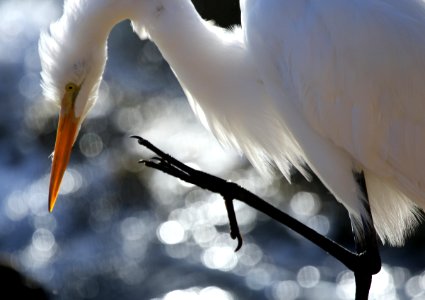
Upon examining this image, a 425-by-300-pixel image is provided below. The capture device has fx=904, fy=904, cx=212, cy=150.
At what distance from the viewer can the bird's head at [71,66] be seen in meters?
3.07

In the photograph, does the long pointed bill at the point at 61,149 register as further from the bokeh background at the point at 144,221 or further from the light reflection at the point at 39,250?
the light reflection at the point at 39,250

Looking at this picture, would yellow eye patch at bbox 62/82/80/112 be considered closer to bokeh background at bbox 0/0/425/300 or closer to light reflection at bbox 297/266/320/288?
bokeh background at bbox 0/0/425/300

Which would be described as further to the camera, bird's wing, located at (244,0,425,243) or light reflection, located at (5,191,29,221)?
light reflection, located at (5,191,29,221)

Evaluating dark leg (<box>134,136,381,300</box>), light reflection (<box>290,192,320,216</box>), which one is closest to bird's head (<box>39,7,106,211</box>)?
dark leg (<box>134,136,381,300</box>)

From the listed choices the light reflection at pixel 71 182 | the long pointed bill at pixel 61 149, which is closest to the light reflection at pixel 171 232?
the light reflection at pixel 71 182

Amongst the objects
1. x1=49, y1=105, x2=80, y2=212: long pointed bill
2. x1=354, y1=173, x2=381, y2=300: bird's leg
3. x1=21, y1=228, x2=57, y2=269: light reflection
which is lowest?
x1=21, y1=228, x2=57, y2=269: light reflection

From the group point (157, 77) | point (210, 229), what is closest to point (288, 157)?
point (210, 229)

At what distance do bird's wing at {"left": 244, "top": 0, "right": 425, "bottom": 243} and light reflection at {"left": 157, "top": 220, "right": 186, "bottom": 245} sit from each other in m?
3.22

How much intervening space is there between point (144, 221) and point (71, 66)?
3449mm

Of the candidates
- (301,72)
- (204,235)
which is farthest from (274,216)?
(204,235)

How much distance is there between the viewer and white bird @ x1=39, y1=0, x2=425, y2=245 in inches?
119

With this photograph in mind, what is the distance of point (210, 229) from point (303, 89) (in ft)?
11.1

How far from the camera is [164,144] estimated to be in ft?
22.1

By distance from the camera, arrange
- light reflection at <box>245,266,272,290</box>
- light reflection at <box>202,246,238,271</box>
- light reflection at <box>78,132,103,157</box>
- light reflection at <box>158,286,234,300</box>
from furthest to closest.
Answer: light reflection at <box>78,132,103,157</box>
light reflection at <box>202,246,238,271</box>
light reflection at <box>245,266,272,290</box>
light reflection at <box>158,286,234,300</box>
